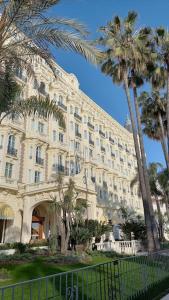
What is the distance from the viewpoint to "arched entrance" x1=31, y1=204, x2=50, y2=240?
33.1 metres

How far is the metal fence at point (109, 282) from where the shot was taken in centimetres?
542

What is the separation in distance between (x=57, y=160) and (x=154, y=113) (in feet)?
49.2

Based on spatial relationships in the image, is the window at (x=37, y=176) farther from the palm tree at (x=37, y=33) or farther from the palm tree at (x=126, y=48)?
the palm tree at (x=37, y=33)

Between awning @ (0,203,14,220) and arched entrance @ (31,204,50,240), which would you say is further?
arched entrance @ (31,204,50,240)

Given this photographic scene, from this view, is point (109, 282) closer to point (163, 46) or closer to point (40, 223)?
point (163, 46)

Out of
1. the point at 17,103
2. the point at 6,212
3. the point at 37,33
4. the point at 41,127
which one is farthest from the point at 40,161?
the point at 37,33

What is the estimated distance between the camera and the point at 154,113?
29.7m

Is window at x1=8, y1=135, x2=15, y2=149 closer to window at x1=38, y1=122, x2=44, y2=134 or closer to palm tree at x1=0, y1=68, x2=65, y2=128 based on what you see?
window at x1=38, y1=122, x2=44, y2=134

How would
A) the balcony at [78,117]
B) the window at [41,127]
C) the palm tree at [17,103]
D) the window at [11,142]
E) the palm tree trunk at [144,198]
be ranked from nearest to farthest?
the palm tree at [17,103], the palm tree trunk at [144,198], the window at [11,142], the window at [41,127], the balcony at [78,117]

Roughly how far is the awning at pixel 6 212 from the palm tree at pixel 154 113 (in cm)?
1788

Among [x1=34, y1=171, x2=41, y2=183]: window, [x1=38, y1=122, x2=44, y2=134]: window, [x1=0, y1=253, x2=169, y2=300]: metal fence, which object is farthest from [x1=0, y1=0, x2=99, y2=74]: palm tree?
[x1=38, y1=122, x2=44, y2=134]: window

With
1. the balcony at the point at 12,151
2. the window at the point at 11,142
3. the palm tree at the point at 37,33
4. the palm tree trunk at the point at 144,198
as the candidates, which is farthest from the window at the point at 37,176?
the palm tree at the point at 37,33

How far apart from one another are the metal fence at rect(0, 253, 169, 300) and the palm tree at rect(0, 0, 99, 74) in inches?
292

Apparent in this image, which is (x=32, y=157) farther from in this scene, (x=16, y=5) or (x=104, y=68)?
(x=16, y=5)
